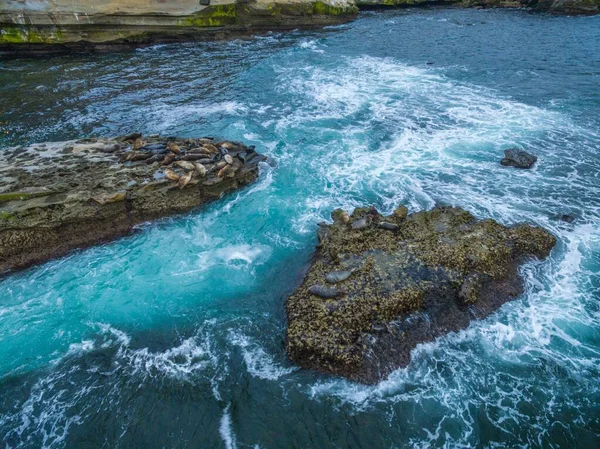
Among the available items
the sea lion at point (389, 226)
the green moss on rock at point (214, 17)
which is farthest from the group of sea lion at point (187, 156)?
the green moss on rock at point (214, 17)

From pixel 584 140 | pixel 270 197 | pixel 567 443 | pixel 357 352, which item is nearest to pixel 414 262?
pixel 357 352

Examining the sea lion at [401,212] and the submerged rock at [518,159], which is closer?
the sea lion at [401,212]

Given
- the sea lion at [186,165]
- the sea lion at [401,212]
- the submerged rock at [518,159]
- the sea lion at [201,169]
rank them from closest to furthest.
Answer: the sea lion at [401,212] < the sea lion at [201,169] < the sea lion at [186,165] < the submerged rock at [518,159]

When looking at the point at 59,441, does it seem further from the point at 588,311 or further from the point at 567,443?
the point at 588,311

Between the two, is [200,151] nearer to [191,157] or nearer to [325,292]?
[191,157]

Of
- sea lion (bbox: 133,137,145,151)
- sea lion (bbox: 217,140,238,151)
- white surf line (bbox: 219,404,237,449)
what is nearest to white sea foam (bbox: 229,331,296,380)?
white surf line (bbox: 219,404,237,449)

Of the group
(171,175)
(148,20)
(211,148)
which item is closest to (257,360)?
(171,175)

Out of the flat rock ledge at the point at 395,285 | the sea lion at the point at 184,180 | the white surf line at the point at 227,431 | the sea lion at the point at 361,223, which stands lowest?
the white surf line at the point at 227,431

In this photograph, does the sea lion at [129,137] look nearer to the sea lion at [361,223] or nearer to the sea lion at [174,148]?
the sea lion at [174,148]

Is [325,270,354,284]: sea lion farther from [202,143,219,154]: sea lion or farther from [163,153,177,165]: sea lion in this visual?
[163,153,177,165]: sea lion
